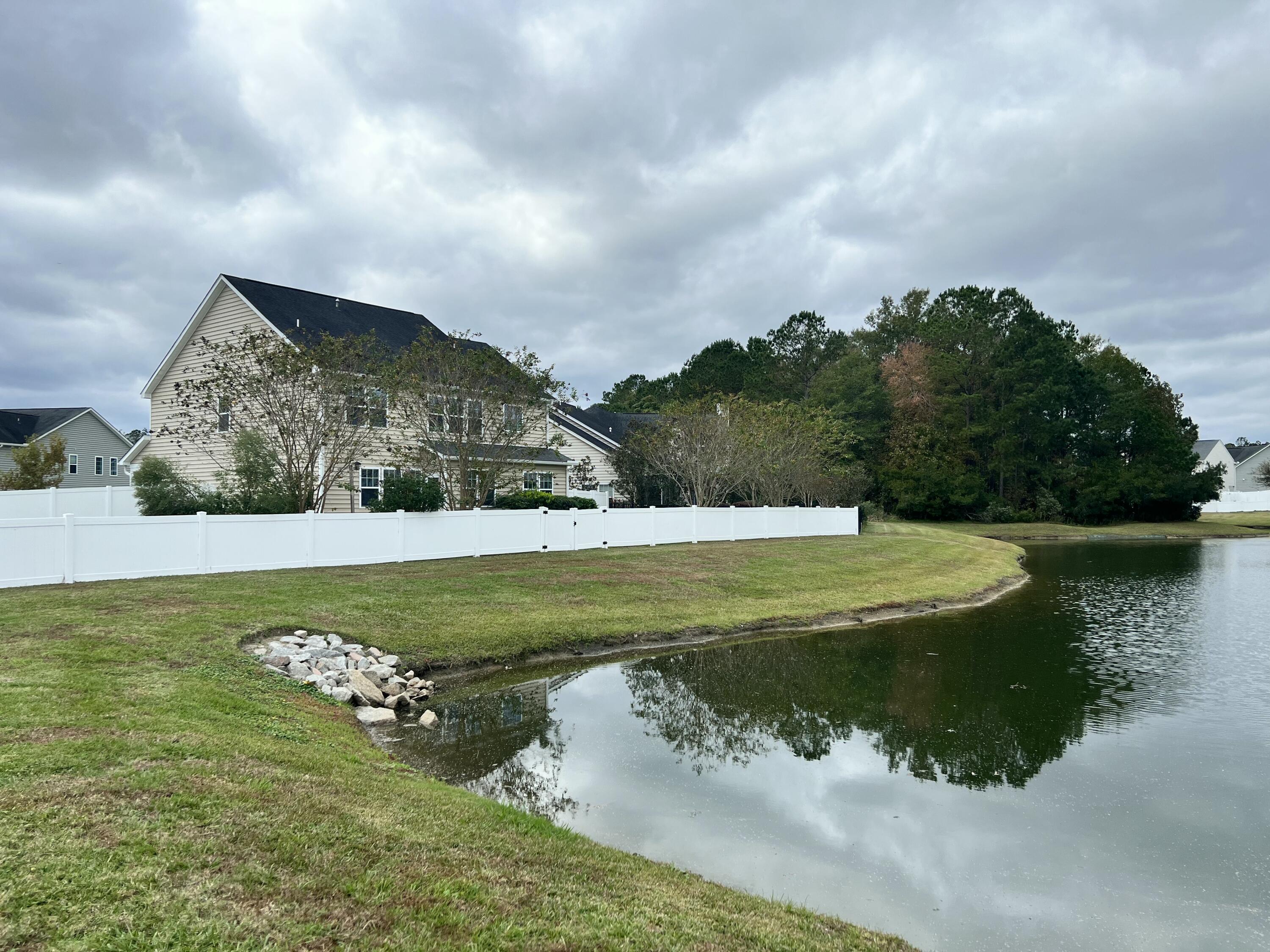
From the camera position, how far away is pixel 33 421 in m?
46.6

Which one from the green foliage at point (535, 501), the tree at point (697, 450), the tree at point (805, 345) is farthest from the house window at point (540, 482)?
the tree at point (805, 345)

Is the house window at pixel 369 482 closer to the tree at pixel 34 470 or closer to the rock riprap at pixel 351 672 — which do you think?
the tree at pixel 34 470

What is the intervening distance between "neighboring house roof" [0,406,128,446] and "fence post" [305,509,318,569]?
36084 millimetres

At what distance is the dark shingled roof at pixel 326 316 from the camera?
2495 centimetres

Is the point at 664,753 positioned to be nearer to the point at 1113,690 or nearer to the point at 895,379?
the point at 1113,690

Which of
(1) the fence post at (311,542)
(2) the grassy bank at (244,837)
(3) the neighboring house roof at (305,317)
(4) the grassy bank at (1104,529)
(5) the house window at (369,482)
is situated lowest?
(4) the grassy bank at (1104,529)

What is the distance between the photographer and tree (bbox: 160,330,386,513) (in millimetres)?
18734

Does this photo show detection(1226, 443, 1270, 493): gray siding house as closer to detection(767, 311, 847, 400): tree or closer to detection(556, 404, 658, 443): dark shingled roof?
detection(767, 311, 847, 400): tree

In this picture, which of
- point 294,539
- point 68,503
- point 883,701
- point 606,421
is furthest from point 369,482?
point 606,421

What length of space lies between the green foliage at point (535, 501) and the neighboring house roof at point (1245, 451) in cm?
9782

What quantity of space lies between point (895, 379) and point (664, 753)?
179 ft

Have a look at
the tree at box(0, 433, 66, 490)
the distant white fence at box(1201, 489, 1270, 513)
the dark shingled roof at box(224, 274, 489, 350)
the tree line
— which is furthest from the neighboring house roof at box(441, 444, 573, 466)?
the distant white fence at box(1201, 489, 1270, 513)

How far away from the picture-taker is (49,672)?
7848mm

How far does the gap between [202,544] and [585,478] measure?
21.8 m
